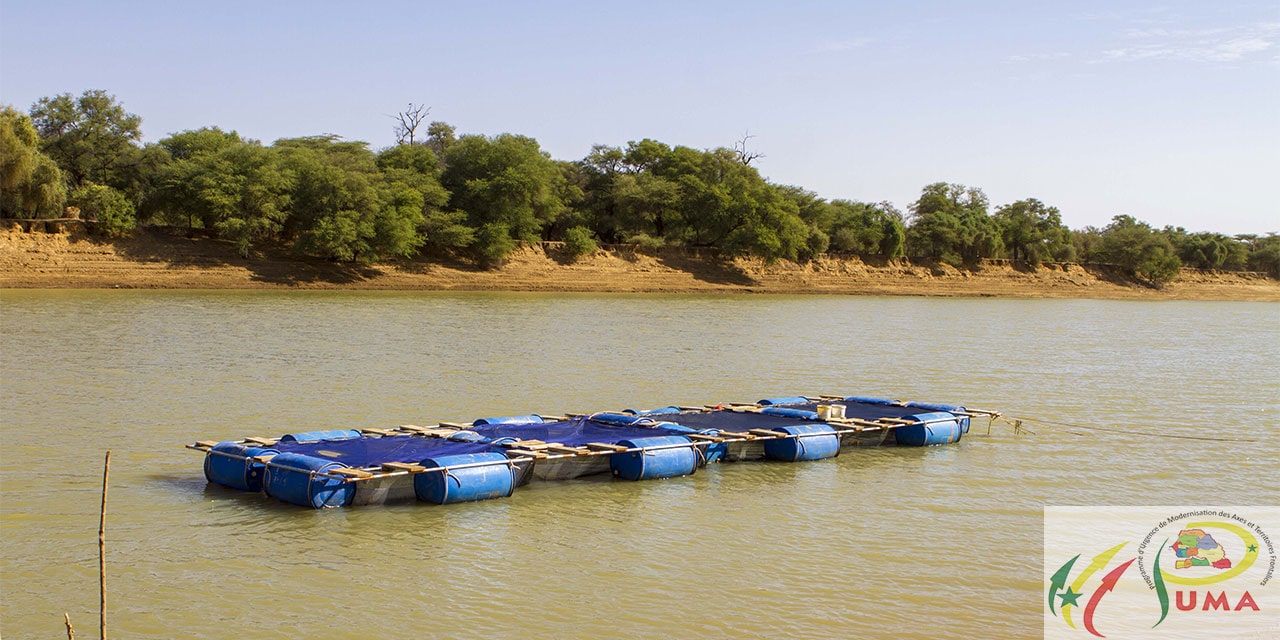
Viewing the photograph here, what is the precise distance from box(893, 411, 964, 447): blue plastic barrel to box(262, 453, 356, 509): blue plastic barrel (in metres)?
8.93

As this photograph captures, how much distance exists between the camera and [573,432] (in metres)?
15.2

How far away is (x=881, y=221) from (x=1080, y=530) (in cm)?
6839

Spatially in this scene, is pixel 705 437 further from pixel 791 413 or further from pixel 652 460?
pixel 791 413

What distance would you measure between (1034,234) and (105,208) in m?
64.8

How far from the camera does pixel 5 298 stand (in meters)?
38.8

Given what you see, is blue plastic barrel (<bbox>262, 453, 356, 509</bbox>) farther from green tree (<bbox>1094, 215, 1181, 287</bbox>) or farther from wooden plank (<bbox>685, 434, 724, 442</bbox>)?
green tree (<bbox>1094, 215, 1181, 287</bbox>)

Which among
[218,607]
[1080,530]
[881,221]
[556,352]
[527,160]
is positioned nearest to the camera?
[218,607]

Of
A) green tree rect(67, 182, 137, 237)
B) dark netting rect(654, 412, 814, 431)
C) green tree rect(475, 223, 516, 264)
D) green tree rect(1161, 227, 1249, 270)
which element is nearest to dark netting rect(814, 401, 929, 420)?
dark netting rect(654, 412, 814, 431)

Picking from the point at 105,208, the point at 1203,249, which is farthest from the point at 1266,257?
the point at 105,208

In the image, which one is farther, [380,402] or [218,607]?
[380,402]

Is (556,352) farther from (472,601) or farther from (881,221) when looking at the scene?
(881,221)

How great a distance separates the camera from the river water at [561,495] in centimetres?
932

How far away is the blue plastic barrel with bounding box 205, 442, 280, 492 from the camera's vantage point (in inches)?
492

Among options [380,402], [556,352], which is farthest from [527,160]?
[380,402]
